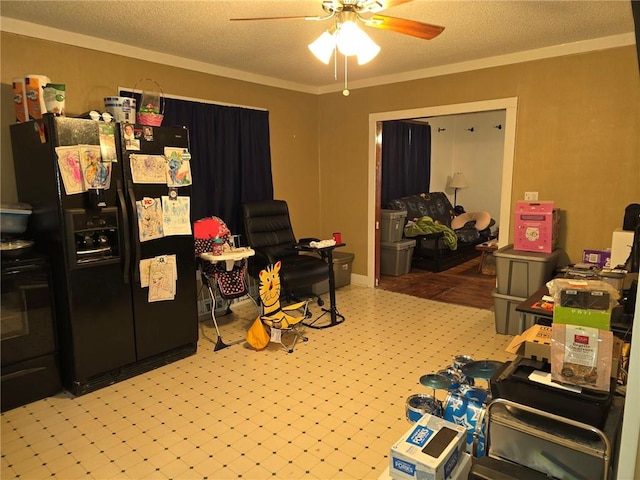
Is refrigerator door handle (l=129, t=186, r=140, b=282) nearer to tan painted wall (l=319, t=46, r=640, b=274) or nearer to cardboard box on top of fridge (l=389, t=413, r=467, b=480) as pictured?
cardboard box on top of fridge (l=389, t=413, r=467, b=480)

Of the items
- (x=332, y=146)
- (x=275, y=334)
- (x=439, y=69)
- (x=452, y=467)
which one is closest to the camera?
(x=452, y=467)

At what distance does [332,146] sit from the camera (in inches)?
212

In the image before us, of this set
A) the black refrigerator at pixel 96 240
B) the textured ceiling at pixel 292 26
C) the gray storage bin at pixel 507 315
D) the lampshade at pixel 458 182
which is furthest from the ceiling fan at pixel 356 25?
the lampshade at pixel 458 182

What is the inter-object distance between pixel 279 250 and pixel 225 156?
110 cm

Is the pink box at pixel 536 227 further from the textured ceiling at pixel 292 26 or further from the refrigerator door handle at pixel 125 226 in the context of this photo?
the refrigerator door handle at pixel 125 226

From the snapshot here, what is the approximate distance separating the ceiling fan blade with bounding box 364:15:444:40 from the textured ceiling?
54cm

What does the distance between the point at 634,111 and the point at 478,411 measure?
10.4 feet

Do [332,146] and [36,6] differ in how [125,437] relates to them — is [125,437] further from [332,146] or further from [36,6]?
[332,146]

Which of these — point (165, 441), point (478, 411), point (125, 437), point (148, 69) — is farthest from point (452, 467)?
point (148, 69)

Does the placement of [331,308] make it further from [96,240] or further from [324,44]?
[324,44]

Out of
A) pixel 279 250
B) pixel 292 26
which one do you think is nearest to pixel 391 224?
pixel 279 250

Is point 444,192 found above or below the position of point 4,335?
above

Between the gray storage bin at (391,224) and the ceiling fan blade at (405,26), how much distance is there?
11.7 ft

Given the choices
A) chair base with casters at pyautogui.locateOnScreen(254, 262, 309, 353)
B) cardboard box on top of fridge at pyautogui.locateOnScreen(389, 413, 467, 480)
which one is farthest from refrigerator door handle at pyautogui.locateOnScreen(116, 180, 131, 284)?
cardboard box on top of fridge at pyautogui.locateOnScreen(389, 413, 467, 480)
